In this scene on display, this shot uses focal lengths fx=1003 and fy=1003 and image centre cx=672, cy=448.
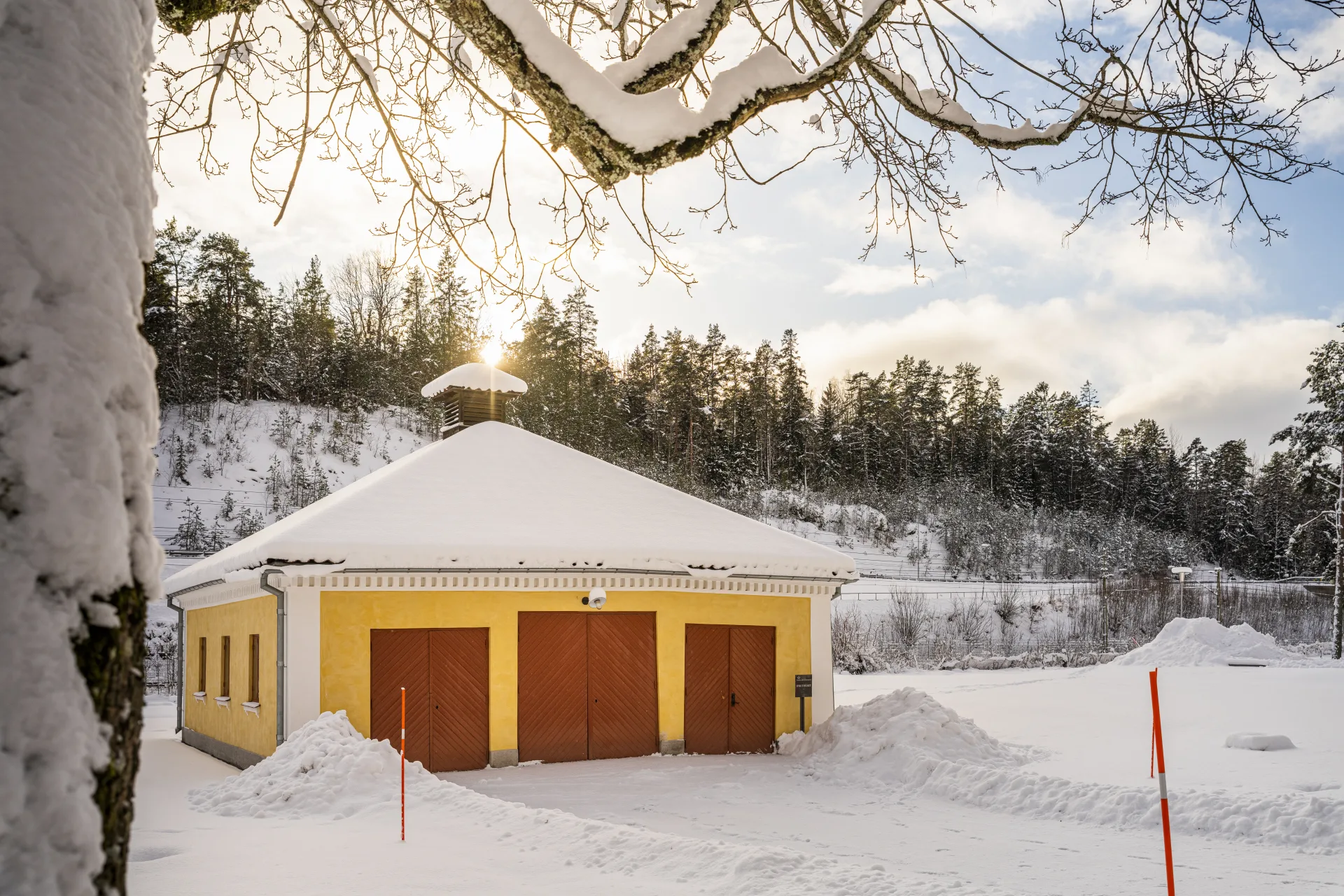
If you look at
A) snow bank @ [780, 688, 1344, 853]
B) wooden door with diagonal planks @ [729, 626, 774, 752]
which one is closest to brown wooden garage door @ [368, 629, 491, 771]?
wooden door with diagonal planks @ [729, 626, 774, 752]

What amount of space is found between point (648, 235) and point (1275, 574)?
77.0 metres

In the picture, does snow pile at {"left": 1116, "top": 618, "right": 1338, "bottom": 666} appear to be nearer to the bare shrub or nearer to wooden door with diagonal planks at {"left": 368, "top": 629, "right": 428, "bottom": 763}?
the bare shrub

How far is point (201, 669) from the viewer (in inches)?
755

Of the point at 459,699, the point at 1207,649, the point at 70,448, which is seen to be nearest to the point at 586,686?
the point at 459,699

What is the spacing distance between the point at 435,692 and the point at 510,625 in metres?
1.43

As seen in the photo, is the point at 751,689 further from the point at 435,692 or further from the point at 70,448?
the point at 70,448

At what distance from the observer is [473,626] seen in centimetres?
1484

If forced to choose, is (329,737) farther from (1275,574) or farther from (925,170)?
(1275,574)

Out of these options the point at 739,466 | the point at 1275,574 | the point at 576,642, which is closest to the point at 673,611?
the point at 576,642

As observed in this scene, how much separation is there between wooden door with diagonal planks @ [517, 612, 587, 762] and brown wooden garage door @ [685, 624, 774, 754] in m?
1.83

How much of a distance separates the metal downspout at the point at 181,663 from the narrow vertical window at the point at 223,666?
3275 millimetres

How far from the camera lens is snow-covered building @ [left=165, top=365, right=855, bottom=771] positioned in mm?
13930

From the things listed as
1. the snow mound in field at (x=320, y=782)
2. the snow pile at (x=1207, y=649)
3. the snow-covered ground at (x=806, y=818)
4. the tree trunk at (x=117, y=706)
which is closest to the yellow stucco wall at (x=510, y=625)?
the snow-covered ground at (x=806, y=818)

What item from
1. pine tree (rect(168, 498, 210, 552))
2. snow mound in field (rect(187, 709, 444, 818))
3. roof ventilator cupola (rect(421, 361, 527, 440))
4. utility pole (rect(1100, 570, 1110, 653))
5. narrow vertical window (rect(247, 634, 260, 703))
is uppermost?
roof ventilator cupola (rect(421, 361, 527, 440))
